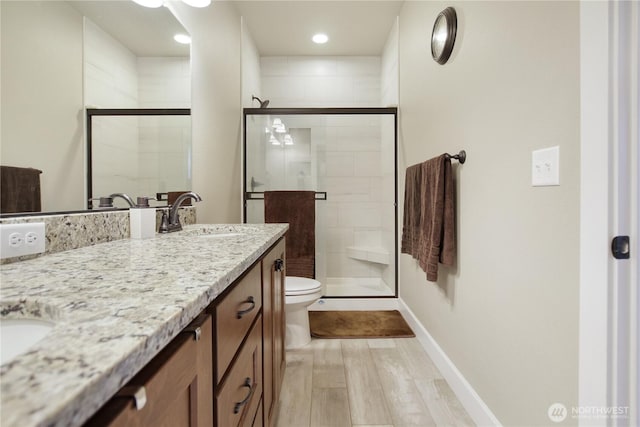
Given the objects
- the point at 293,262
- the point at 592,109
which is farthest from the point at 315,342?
the point at 592,109

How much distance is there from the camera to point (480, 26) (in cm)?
131

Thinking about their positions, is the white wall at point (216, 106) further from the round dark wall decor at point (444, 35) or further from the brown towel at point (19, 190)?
the round dark wall decor at point (444, 35)

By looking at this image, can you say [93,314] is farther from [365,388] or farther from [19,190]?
[365,388]

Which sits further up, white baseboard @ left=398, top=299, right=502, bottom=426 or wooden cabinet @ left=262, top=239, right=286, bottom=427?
wooden cabinet @ left=262, top=239, right=286, bottom=427

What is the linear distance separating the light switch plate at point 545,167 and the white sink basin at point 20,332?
1.19 m

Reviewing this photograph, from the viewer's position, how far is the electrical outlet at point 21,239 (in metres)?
0.72

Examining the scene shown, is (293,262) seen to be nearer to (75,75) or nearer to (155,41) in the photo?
(155,41)

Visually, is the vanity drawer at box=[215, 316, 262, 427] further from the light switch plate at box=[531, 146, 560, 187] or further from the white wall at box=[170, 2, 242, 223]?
the white wall at box=[170, 2, 242, 223]

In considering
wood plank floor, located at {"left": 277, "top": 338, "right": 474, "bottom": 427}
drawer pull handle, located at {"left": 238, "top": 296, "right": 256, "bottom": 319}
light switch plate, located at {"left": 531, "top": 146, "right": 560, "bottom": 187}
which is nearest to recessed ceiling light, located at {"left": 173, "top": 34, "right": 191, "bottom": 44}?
drawer pull handle, located at {"left": 238, "top": 296, "right": 256, "bottom": 319}

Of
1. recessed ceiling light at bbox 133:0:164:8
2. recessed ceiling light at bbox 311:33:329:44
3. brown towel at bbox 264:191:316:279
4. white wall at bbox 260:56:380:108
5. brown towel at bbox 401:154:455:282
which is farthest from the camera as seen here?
white wall at bbox 260:56:380:108

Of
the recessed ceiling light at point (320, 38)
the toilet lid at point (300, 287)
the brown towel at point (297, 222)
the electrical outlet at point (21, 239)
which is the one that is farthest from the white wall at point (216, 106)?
the electrical outlet at point (21, 239)

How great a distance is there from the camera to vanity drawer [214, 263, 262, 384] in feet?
1.99

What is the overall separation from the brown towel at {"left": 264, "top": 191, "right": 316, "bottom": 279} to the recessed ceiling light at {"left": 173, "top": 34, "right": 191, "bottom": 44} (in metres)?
1.32

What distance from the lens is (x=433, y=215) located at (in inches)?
64.9
